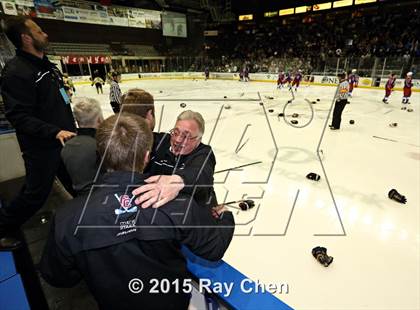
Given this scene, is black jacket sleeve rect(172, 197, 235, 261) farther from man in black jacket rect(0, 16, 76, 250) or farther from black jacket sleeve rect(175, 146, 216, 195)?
man in black jacket rect(0, 16, 76, 250)

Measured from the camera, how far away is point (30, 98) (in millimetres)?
1786

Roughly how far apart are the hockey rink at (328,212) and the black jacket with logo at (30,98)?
5.86ft

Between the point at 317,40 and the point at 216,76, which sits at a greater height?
the point at 317,40

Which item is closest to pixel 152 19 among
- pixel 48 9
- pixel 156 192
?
pixel 48 9

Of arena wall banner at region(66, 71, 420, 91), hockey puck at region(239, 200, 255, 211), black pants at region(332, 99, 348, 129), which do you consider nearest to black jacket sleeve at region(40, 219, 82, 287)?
hockey puck at region(239, 200, 255, 211)

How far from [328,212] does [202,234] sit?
2.57 m

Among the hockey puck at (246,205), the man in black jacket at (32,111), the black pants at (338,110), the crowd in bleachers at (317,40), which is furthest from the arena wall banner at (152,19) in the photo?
the man in black jacket at (32,111)

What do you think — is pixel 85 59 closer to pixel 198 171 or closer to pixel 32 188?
pixel 32 188

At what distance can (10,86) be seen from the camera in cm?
174

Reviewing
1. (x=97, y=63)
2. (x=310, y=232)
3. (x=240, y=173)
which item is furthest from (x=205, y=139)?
(x=97, y=63)

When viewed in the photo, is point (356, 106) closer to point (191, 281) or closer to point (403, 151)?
point (403, 151)

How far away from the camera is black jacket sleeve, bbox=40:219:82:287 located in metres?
0.82

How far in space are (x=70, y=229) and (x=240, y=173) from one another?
3388 mm

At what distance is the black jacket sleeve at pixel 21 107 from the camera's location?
1.74m
